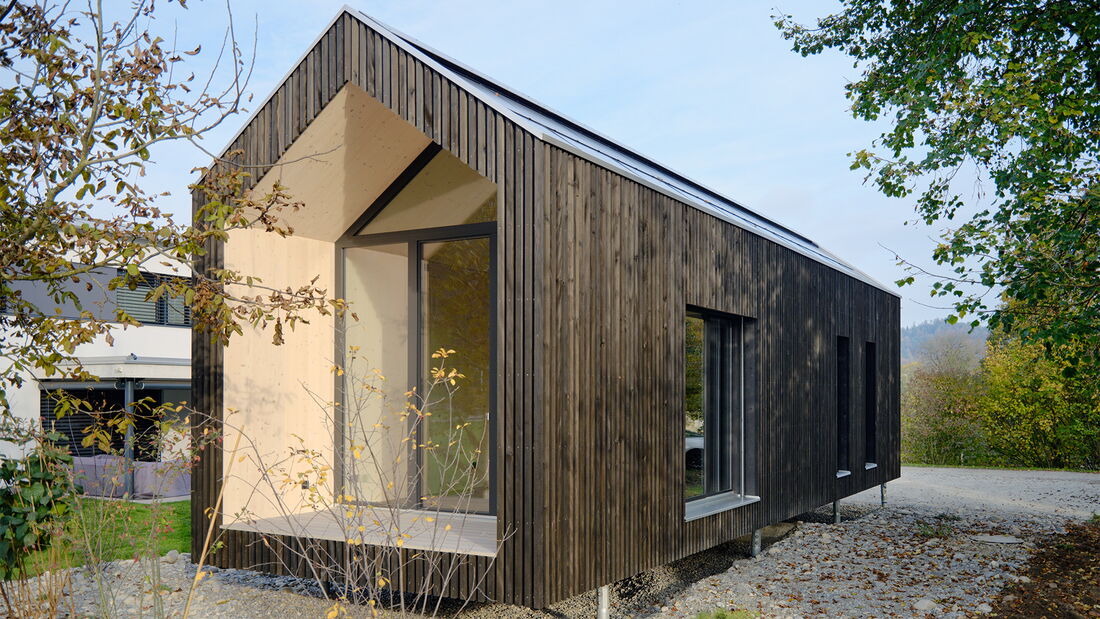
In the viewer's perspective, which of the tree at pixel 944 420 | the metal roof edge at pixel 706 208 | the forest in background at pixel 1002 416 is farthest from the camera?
the tree at pixel 944 420

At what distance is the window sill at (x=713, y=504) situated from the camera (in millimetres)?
6984

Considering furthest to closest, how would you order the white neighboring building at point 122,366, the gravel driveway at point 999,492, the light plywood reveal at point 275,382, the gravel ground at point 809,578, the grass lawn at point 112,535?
the white neighboring building at point 122,366, the gravel driveway at point 999,492, the gravel ground at point 809,578, the light plywood reveal at point 275,382, the grass lawn at point 112,535

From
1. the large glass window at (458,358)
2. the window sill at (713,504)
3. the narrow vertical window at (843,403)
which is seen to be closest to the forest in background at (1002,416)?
the narrow vertical window at (843,403)

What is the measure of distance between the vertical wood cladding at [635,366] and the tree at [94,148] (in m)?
1.71

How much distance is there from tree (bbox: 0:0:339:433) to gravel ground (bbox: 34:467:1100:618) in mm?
1576

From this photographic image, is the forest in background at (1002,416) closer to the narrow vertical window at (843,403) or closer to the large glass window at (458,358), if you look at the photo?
the narrow vertical window at (843,403)

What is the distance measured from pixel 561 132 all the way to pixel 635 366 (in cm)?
203

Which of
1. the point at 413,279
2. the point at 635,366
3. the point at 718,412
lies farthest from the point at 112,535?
the point at 718,412

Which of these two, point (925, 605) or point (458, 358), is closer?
point (458, 358)

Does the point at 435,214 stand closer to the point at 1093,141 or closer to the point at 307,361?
the point at 307,361

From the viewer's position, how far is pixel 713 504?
7.54m

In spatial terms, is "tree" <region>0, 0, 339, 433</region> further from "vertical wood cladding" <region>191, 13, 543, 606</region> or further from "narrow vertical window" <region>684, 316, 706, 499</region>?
"narrow vertical window" <region>684, 316, 706, 499</region>

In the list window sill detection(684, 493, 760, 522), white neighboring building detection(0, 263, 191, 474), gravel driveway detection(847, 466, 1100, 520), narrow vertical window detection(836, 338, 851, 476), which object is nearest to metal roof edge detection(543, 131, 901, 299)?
narrow vertical window detection(836, 338, 851, 476)

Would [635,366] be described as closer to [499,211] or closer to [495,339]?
[495,339]
